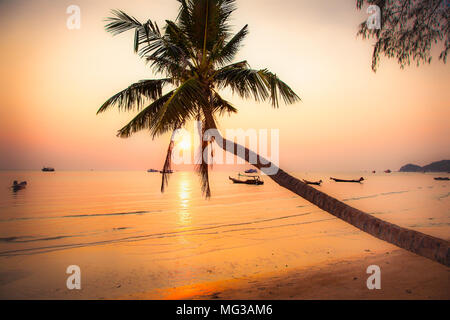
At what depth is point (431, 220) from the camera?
501 inches

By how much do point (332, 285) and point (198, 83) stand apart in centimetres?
485

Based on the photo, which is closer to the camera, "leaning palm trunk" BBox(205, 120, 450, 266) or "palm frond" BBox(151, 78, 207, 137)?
"leaning palm trunk" BBox(205, 120, 450, 266)

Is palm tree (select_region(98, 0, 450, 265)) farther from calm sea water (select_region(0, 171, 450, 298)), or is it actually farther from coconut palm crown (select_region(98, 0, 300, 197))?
calm sea water (select_region(0, 171, 450, 298))

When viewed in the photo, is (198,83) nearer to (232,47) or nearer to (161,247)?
(232,47)

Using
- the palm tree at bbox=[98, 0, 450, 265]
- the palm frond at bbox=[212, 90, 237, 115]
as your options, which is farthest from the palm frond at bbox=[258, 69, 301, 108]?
the palm frond at bbox=[212, 90, 237, 115]

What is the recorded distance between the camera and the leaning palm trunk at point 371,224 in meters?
3.48

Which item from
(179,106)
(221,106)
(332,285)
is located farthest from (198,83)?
(332,285)

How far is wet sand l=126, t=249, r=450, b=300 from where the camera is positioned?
4.03m

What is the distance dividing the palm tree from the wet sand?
124cm

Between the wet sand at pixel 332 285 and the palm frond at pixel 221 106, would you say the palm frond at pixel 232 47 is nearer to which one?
the palm frond at pixel 221 106
